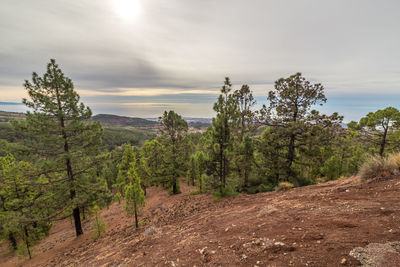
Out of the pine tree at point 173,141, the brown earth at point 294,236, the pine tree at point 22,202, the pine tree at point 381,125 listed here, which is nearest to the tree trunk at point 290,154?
the brown earth at point 294,236

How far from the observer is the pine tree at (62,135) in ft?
34.0

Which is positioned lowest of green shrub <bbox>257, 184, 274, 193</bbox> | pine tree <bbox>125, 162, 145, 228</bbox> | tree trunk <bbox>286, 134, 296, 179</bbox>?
green shrub <bbox>257, 184, 274, 193</bbox>

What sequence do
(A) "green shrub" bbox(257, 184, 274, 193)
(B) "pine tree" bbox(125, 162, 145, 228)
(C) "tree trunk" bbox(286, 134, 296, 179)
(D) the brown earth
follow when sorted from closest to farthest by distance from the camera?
(D) the brown earth
(B) "pine tree" bbox(125, 162, 145, 228)
(C) "tree trunk" bbox(286, 134, 296, 179)
(A) "green shrub" bbox(257, 184, 274, 193)

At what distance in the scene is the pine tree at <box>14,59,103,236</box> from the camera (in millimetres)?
10352

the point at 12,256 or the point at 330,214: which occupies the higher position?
the point at 330,214

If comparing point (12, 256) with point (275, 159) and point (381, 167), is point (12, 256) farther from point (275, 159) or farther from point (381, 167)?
point (381, 167)

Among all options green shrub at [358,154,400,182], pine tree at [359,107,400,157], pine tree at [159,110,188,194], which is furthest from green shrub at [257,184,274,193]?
pine tree at [359,107,400,157]

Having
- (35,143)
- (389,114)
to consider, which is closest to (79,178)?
(35,143)

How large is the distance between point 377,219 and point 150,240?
716 cm

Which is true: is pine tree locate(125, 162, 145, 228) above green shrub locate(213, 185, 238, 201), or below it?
above

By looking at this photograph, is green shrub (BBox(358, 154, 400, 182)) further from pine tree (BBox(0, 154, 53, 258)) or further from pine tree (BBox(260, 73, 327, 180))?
pine tree (BBox(0, 154, 53, 258))

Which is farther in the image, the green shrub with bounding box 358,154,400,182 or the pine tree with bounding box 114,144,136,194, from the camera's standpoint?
the pine tree with bounding box 114,144,136,194

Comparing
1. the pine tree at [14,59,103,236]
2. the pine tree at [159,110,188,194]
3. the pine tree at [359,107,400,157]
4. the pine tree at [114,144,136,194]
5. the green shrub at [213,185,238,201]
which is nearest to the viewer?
the pine tree at [14,59,103,236]

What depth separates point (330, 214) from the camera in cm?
480
